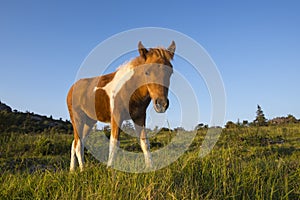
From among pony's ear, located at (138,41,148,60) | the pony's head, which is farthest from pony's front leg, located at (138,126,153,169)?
pony's ear, located at (138,41,148,60)

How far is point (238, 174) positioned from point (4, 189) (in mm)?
2742

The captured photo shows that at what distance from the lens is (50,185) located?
334 centimetres

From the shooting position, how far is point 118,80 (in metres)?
5.50

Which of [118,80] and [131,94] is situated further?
[118,80]

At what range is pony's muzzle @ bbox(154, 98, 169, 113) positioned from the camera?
13.9ft

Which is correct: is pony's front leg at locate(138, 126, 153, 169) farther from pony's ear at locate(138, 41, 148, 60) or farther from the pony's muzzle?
pony's ear at locate(138, 41, 148, 60)

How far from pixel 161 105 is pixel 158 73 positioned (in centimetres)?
57

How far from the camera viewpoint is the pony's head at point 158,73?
4312 millimetres

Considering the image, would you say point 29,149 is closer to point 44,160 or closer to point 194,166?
point 44,160

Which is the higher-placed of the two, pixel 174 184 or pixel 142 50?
pixel 142 50

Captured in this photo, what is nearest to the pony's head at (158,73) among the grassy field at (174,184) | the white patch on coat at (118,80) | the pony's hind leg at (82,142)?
the white patch on coat at (118,80)

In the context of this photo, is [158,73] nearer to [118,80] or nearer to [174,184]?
[118,80]

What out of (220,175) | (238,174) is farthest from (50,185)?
(238,174)

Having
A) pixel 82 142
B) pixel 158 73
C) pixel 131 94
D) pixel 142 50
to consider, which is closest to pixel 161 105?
pixel 158 73
